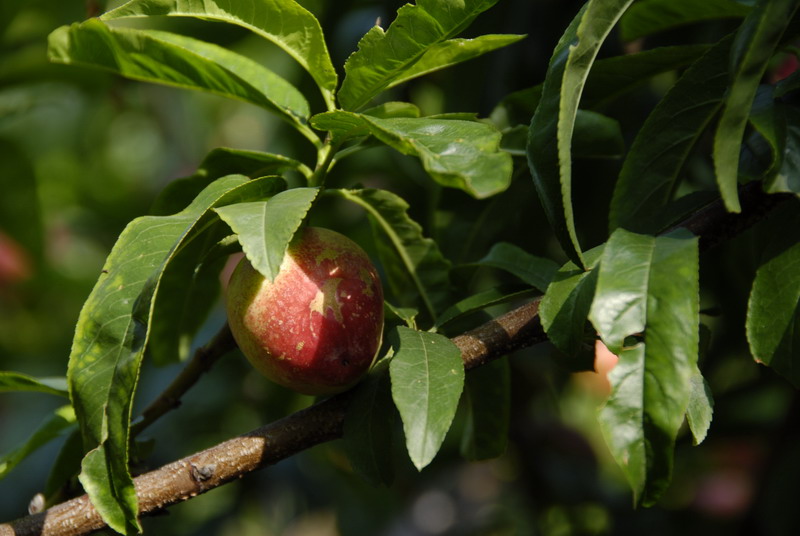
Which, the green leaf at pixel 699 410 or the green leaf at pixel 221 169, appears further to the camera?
the green leaf at pixel 221 169


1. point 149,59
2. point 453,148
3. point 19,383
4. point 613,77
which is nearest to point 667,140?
point 613,77

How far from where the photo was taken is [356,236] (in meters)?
1.47

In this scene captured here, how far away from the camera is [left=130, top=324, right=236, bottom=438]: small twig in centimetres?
81

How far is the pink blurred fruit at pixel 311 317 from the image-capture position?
69cm

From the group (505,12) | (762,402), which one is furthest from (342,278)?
(762,402)

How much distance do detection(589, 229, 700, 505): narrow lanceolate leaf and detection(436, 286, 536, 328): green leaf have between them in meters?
0.15

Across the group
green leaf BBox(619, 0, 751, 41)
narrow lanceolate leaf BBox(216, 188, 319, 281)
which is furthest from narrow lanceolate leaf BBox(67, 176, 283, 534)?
green leaf BBox(619, 0, 751, 41)

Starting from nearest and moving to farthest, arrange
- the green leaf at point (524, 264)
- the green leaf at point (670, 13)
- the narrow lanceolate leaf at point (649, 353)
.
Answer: the narrow lanceolate leaf at point (649, 353), the green leaf at point (524, 264), the green leaf at point (670, 13)

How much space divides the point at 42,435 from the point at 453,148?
503 mm

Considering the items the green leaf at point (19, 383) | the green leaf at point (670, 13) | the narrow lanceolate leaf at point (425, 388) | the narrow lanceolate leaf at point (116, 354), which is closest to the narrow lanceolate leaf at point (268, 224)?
the narrow lanceolate leaf at point (116, 354)

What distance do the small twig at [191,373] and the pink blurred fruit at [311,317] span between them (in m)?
0.08

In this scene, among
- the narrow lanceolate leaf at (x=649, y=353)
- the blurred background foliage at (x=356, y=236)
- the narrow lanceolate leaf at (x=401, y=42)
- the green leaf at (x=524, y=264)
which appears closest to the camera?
the narrow lanceolate leaf at (x=649, y=353)

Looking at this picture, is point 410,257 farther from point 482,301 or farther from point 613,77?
point 613,77

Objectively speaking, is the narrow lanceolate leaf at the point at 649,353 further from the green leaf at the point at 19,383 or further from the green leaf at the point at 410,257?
the green leaf at the point at 19,383
